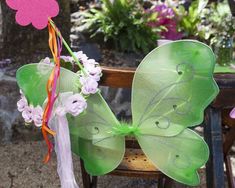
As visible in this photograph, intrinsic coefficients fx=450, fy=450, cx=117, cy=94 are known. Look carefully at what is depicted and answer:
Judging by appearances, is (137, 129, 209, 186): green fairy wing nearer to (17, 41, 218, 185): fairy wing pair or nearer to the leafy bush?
(17, 41, 218, 185): fairy wing pair

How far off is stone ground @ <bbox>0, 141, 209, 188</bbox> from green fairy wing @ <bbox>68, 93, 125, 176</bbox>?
1340 mm

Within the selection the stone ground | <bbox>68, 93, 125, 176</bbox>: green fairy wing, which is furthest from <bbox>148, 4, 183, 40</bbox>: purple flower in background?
<bbox>68, 93, 125, 176</bbox>: green fairy wing

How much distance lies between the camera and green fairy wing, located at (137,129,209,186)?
5.53 feet

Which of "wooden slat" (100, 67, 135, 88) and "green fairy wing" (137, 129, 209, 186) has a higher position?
"wooden slat" (100, 67, 135, 88)

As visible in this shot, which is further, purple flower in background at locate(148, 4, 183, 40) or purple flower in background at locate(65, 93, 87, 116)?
purple flower in background at locate(148, 4, 183, 40)

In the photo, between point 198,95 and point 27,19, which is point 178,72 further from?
point 27,19

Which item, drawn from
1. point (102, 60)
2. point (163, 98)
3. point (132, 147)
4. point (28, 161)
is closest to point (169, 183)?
point (132, 147)

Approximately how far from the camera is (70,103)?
1.59 m

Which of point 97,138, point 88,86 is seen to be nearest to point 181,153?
point 97,138

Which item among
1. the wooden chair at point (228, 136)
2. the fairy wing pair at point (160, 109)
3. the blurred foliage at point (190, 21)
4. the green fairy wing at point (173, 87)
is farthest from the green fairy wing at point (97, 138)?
the blurred foliage at point (190, 21)

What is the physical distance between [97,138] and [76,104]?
0.20 m

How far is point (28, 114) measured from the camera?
5.26 ft

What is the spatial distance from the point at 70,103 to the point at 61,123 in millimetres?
92

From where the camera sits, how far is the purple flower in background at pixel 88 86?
1612 millimetres
